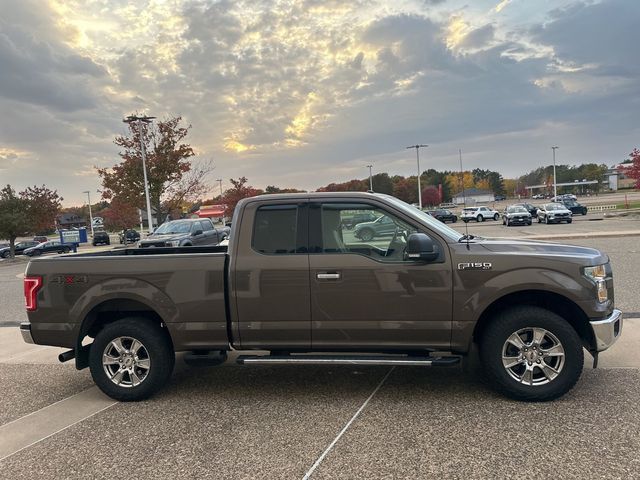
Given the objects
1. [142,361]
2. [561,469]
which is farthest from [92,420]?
[561,469]

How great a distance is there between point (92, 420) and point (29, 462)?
719mm

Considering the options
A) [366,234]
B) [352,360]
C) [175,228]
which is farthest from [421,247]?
[175,228]

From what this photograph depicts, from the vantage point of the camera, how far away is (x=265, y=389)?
4.79 m

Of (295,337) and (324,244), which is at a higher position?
(324,244)

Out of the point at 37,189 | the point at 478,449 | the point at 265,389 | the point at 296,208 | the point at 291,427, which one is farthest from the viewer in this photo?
the point at 37,189

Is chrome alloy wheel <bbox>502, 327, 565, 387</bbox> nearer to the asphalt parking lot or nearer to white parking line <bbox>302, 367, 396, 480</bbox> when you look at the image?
the asphalt parking lot

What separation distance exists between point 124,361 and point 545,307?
4005 millimetres

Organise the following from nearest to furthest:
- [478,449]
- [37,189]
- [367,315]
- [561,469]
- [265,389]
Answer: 1. [561,469]
2. [478,449]
3. [367,315]
4. [265,389]
5. [37,189]

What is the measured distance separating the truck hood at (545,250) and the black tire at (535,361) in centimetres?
50

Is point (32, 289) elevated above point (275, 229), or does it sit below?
below

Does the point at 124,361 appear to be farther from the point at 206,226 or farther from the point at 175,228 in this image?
the point at 206,226

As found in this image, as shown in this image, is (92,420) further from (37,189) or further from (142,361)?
(37,189)

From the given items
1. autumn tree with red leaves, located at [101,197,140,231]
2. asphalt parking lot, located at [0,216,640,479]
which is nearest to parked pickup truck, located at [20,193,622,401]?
→ asphalt parking lot, located at [0,216,640,479]

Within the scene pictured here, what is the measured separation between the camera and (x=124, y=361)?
457 centimetres
